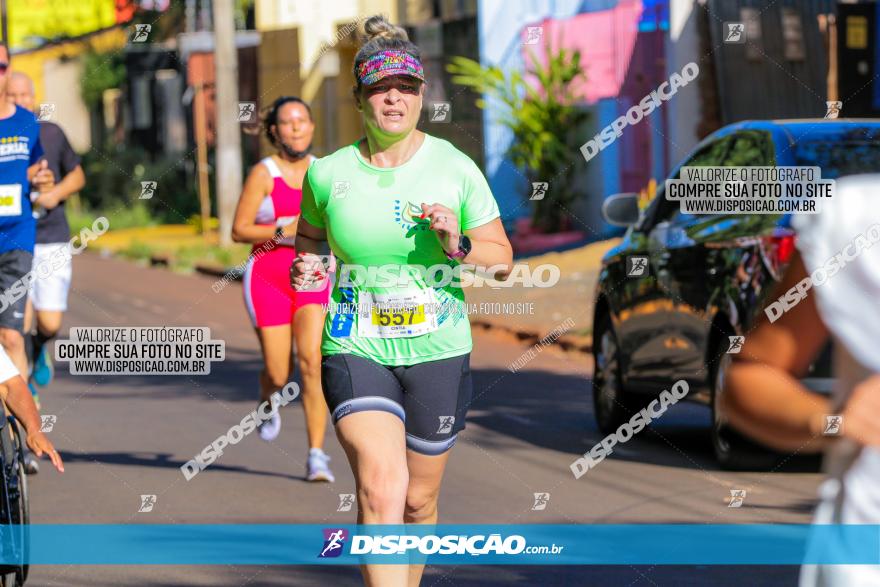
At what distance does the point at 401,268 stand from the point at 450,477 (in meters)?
4.10

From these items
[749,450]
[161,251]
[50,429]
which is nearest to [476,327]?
[50,429]

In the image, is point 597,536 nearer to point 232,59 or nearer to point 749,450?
point 749,450

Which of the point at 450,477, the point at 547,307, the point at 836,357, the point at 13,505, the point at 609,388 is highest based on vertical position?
the point at 836,357

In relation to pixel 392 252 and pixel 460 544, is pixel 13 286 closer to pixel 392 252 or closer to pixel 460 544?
pixel 460 544

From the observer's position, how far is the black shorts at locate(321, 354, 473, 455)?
540 cm

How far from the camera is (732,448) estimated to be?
920 centimetres

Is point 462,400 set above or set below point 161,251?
above

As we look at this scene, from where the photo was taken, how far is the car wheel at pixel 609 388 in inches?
419

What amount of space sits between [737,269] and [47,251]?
434cm

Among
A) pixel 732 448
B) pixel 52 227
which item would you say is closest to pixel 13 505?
pixel 732 448

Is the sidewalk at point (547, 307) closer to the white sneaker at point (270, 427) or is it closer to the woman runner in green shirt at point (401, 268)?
the white sneaker at point (270, 427)

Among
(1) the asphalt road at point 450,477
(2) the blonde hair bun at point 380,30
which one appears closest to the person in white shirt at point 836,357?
(2) the blonde hair bun at point 380,30

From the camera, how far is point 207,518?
843 cm

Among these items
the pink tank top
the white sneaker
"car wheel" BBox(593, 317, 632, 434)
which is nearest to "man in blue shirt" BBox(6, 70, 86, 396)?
the white sneaker
